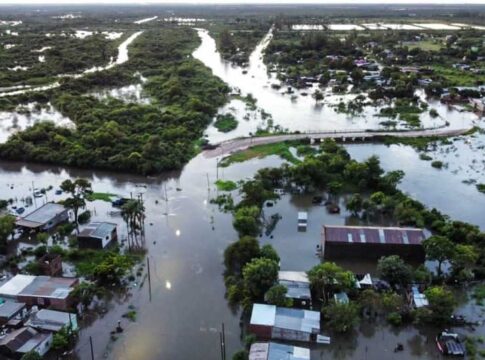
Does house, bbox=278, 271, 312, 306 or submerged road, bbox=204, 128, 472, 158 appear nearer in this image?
house, bbox=278, 271, 312, 306

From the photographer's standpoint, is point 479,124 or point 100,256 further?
point 479,124

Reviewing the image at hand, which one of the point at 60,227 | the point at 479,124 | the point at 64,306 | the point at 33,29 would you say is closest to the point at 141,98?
the point at 60,227

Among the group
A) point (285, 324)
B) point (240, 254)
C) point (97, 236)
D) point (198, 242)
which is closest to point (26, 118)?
point (97, 236)

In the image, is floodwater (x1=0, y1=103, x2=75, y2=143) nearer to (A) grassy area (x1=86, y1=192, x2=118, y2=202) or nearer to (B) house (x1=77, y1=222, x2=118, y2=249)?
(A) grassy area (x1=86, y1=192, x2=118, y2=202)

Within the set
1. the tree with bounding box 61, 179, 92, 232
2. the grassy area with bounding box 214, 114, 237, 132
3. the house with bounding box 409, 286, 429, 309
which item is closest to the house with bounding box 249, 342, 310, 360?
the house with bounding box 409, 286, 429, 309

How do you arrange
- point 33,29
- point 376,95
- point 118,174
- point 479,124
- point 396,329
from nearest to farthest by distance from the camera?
point 396,329, point 118,174, point 479,124, point 376,95, point 33,29

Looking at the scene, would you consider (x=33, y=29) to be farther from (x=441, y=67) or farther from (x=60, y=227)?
(x=60, y=227)
